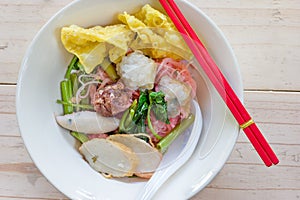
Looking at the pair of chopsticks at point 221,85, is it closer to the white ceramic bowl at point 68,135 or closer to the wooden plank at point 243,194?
the white ceramic bowl at point 68,135

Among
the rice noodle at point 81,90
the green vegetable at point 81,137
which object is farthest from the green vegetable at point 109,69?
the green vegetable at point 81,137

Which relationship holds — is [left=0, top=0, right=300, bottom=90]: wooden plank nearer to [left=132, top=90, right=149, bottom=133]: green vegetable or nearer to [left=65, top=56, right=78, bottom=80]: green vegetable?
[left=65, top=56, right=78, bottom=80]: green vegetable

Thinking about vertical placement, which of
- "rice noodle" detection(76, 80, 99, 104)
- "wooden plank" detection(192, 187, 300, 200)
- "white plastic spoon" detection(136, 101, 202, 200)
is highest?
"rice noodle" detection(76, 80, 99, 104)

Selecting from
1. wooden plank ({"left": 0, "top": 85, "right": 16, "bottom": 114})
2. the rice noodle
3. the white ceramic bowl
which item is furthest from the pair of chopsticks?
wooden plank ({"left": 0, "top": 85, "right": 16, "bottom": 114})

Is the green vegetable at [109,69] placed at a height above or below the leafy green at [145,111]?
above

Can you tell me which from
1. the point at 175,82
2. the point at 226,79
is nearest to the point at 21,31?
the point at 175,82

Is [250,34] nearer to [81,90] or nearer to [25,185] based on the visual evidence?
[81,90]
